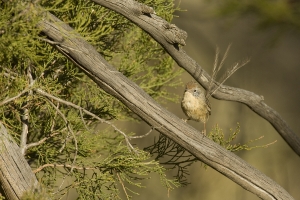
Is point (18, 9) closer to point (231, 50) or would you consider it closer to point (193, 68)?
point (193, 68)

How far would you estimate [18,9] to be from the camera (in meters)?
2.09

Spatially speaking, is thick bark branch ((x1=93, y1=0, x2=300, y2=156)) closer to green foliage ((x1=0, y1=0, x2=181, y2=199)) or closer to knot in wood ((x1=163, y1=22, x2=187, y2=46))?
knot in wood ((x1=163, y1=22, x2=187, y2=46))

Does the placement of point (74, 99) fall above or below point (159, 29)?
below

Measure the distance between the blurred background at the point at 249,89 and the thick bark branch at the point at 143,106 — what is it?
9.26 feet

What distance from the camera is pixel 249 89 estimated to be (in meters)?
5.84

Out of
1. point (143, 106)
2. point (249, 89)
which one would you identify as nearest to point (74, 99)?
point (143, 106)

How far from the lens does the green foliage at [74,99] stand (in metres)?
2.48

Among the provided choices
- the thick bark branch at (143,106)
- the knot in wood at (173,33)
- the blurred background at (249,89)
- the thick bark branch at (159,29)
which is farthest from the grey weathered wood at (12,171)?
the blurred background at (249,89)

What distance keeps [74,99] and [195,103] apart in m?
0.81

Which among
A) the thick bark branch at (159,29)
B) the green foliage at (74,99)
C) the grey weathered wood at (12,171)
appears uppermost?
the thick bark branch at (159,29)

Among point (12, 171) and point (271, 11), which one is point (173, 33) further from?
point (12, 171)

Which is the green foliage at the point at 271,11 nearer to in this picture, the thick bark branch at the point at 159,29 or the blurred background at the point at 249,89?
the thick bark branch at the point at 159,29

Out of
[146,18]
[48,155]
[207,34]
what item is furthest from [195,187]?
[146,18]

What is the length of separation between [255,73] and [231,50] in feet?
1.46
